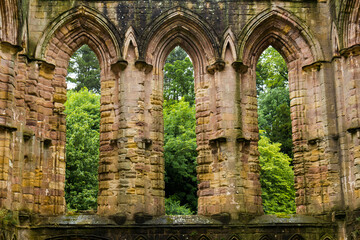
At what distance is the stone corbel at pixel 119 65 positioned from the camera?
14.2m

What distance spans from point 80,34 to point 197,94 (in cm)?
325

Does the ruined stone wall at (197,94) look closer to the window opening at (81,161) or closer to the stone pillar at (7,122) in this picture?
the stone pillar at (7,122)

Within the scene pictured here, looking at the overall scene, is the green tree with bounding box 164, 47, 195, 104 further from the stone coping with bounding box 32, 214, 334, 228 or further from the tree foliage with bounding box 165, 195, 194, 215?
the stone coping with bounding box 32, 214, 334, 228

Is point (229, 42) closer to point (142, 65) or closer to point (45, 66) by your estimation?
point (142, 65)

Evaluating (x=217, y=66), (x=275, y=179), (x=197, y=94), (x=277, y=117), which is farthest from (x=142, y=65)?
(x=277, y=117)

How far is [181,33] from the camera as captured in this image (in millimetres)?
14945

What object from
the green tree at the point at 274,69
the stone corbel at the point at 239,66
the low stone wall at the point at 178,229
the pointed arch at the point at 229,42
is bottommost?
the low stone wall at the point at 178,229

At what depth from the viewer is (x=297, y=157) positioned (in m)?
14.4

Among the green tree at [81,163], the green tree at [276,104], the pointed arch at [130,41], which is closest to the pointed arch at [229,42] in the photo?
the pointed arch at [130,41]

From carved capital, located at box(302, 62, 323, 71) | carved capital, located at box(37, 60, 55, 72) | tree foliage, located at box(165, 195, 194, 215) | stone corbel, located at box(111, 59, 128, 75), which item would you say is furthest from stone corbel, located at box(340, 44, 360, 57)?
tree foliage, located at box(165, 195, 194, 215)

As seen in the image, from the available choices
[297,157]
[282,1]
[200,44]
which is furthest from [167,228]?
[282,1]

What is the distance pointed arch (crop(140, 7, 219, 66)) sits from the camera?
1461cm

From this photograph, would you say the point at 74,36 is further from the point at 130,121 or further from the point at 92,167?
the point at 92,167

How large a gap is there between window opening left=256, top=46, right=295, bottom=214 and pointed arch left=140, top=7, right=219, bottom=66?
9401 mm
